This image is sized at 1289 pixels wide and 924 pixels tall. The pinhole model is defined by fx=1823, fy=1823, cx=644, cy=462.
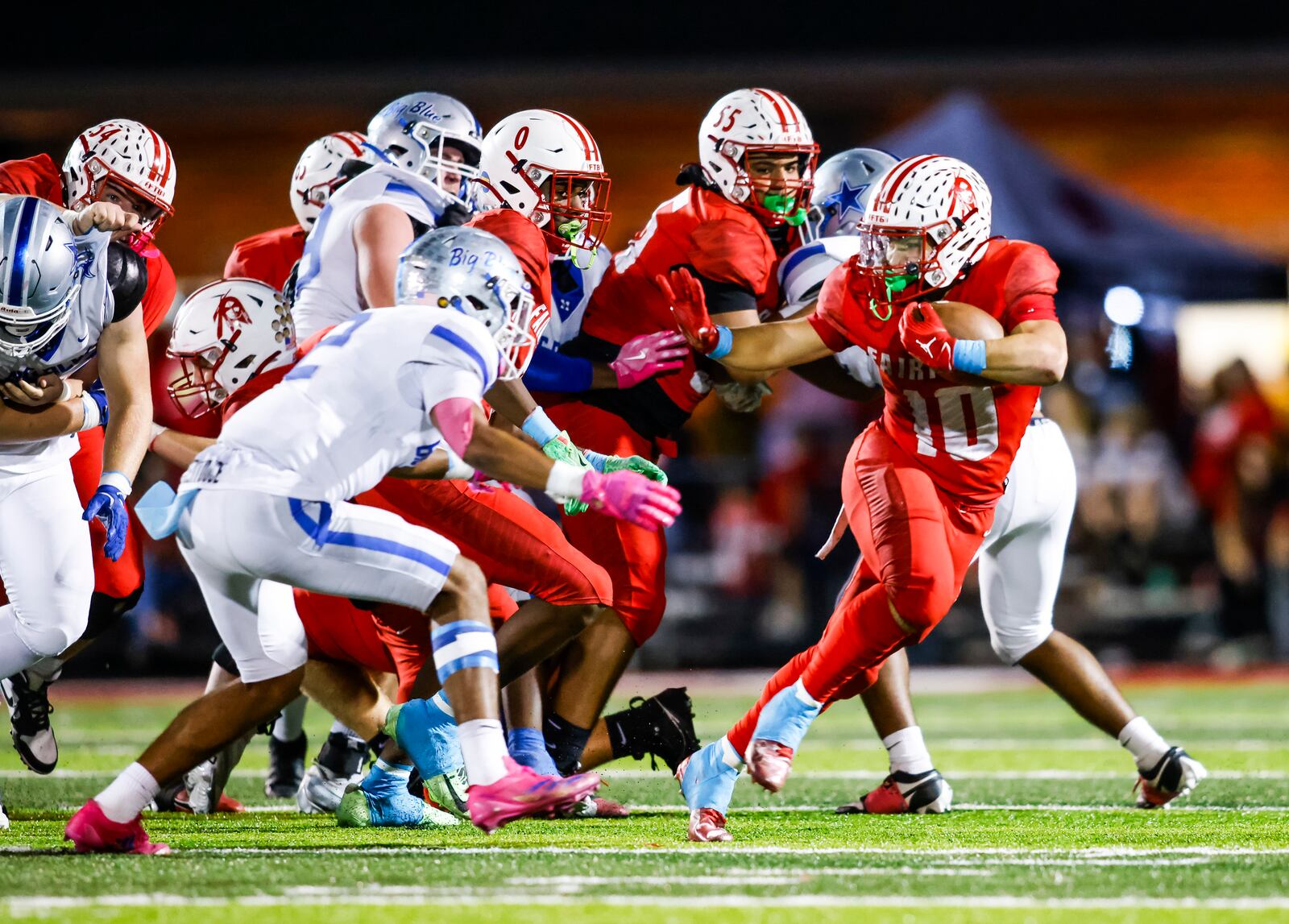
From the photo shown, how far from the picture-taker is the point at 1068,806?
17.6 ft

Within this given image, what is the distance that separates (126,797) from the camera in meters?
4.19

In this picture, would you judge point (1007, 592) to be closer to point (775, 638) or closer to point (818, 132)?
point (775, 638)

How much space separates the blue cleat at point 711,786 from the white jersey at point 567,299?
152cm

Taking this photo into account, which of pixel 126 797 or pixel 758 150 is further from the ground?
pixel 758 150

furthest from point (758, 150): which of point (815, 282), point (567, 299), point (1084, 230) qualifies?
point (1084, 230)

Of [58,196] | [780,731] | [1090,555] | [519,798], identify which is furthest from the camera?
[1090,555]

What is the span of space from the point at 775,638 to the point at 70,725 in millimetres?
4486

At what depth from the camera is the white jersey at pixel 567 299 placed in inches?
222

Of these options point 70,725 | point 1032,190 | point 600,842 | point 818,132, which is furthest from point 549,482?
point 818,132

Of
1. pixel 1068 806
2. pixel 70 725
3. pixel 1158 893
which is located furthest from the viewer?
pixel 70 725

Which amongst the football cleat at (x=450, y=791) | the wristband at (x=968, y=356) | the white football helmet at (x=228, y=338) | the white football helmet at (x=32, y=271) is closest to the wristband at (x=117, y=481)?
the white football helmet at (x=32, y=271)

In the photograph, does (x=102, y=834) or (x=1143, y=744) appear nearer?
(x=102, y=834)

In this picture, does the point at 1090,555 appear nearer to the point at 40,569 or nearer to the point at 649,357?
the point at 649,357

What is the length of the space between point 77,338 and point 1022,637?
2843mm
